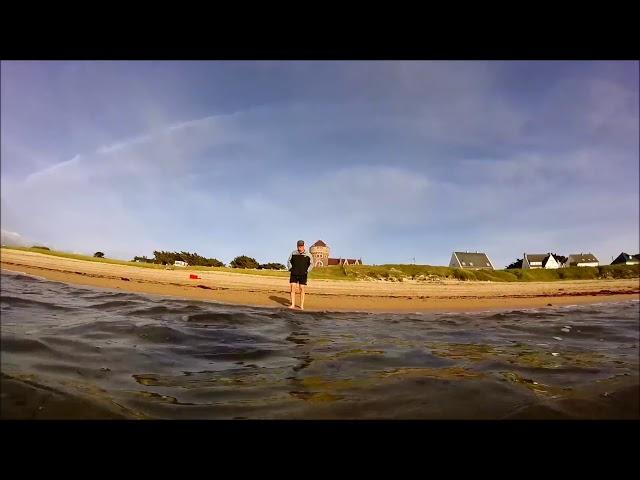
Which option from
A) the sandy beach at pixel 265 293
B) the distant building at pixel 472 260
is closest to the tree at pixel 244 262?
the sandy beach at pixel 265 293

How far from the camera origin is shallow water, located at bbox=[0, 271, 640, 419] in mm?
2441

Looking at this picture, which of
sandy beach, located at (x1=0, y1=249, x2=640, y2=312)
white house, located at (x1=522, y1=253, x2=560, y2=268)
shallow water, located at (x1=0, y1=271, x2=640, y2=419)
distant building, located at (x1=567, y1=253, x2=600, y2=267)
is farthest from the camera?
white house, located at (x1=522, y1=253, x2=560, y2=268)

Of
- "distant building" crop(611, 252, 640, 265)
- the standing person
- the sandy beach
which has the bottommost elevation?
the sandy beach

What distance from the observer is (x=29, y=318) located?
413 cm

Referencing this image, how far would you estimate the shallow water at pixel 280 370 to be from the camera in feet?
8.01

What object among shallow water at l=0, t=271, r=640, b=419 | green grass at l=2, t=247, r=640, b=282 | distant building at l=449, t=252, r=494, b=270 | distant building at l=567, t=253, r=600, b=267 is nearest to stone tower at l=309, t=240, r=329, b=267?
green grass at l=2, t=247, r=640, b=282

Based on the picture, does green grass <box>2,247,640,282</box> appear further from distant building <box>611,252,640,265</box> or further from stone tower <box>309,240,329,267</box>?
stone tower <box>309,240,329,267</box>

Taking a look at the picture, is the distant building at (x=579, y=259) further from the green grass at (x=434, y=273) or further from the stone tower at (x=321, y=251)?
the stone tower at (x=321, y=251)

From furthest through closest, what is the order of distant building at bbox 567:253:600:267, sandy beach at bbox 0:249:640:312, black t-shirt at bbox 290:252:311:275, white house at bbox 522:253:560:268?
white house at bbox 522:253:560:268, distant building at bbox 567:253:600:267, black t-shirt at bbox 290:252:311:275, sandy beach at bbox 0:249:640:312

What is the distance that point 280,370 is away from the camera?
12.1 ft

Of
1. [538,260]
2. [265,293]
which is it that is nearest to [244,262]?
[265,293]
